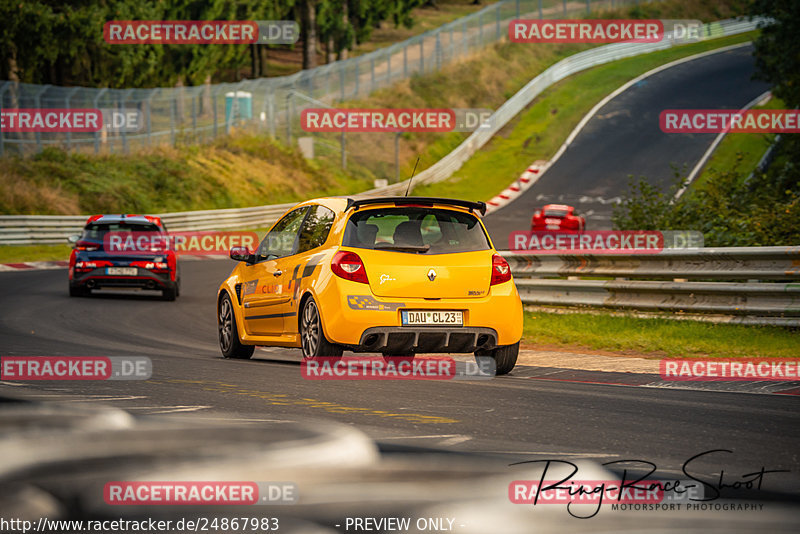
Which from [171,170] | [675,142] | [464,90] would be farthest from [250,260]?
[464,90]

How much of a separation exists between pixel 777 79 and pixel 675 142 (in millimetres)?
21678

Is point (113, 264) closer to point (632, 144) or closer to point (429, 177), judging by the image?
point (429, 177)

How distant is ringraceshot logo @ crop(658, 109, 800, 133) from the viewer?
5112 cm

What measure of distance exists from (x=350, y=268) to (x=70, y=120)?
32.4 m

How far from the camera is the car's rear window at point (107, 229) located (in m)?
19.9

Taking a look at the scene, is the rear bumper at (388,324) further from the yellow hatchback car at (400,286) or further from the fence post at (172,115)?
the fence post at (172,115)

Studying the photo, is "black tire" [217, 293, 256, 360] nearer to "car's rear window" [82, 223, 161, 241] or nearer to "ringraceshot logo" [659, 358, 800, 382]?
"ringraceshot logo" [659, 358, 800, 382]

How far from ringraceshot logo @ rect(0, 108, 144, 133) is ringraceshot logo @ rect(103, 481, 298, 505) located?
35.0 meters

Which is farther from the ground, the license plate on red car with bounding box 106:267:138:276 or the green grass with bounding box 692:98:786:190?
the green grass with bounding box 692:98:786:190

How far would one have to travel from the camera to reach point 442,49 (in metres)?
67.1

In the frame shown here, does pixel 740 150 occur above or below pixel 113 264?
above

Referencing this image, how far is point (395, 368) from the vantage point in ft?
33.8

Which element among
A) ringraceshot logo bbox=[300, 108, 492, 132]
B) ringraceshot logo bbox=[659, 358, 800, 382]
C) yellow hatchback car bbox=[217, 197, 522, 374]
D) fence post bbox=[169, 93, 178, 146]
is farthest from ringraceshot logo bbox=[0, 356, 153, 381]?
ringraceshot logo bbox=[300, 108, 492, 132]

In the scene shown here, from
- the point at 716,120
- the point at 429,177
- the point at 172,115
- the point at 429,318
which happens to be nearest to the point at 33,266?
the point at 172,115
